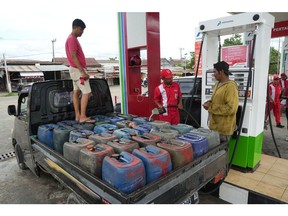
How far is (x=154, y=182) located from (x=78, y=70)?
233 centimetres

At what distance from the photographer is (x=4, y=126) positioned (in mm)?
8305

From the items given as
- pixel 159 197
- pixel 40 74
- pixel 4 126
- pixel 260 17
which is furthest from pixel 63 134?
pixel 40 74

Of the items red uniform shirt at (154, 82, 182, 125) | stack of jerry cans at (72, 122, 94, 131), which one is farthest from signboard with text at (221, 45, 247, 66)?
stack of jerry cans at (72, 122, 94, 131)

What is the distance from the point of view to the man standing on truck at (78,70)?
10.6ft

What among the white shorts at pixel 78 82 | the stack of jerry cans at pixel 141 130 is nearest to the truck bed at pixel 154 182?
the stack of jerry cans at pixel 141 130

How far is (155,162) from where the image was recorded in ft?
5.71

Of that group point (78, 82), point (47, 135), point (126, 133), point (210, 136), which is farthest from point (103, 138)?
point (78, 82)

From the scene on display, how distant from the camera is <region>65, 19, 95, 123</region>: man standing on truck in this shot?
3221 millimetres

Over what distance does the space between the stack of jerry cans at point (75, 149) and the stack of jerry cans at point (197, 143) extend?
921mm

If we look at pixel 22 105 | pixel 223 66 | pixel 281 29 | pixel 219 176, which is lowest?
pixel 219 176

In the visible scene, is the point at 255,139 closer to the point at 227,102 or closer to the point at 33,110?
the point at 227,102

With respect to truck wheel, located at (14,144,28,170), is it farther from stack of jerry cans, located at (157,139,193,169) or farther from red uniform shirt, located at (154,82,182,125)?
stack of jerry cans, located at (157,139,193,169)

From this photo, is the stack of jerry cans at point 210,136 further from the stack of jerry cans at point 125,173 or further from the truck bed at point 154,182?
the stack of jerry cans at point 125,173

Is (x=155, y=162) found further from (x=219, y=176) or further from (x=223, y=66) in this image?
(x=223, y=66)
